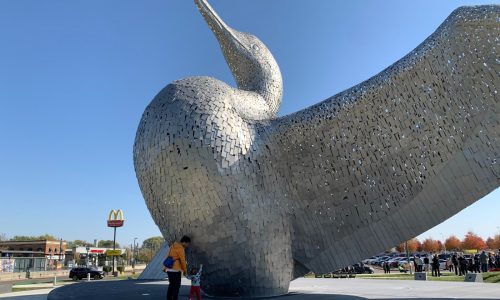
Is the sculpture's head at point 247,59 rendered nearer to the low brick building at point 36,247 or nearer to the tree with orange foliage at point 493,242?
the low brick building at point 36,247

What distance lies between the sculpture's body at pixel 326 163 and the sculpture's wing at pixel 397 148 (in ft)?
0.08

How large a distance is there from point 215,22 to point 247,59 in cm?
175

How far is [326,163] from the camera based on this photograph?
10797 millimetres

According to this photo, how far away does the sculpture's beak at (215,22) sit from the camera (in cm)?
1520

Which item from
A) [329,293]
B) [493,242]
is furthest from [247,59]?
[493,242]

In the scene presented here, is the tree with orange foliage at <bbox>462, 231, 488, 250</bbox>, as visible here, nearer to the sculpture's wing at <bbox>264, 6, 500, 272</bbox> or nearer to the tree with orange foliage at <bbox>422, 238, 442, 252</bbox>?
the tree with orange foliage at <bbox>422, 238, 442, 252</bbox>

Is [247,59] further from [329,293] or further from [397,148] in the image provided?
[329,293]

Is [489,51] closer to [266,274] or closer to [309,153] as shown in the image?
[309,153]

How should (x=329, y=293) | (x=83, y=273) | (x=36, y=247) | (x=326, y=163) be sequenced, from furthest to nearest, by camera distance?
(x=36, y=247)
(x=83, y=273)
(x=329, y=293)
(x=326, y=163)

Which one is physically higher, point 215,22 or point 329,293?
point 215,22

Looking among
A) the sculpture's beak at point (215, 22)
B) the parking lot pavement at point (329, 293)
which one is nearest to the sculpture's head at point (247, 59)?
the sculpture's beak at point (215, 22)

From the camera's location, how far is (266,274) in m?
10.1

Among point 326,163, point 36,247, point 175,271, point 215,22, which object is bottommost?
point 175,271

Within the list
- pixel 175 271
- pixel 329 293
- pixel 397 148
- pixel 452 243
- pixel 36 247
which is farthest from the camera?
pixel 452 243
